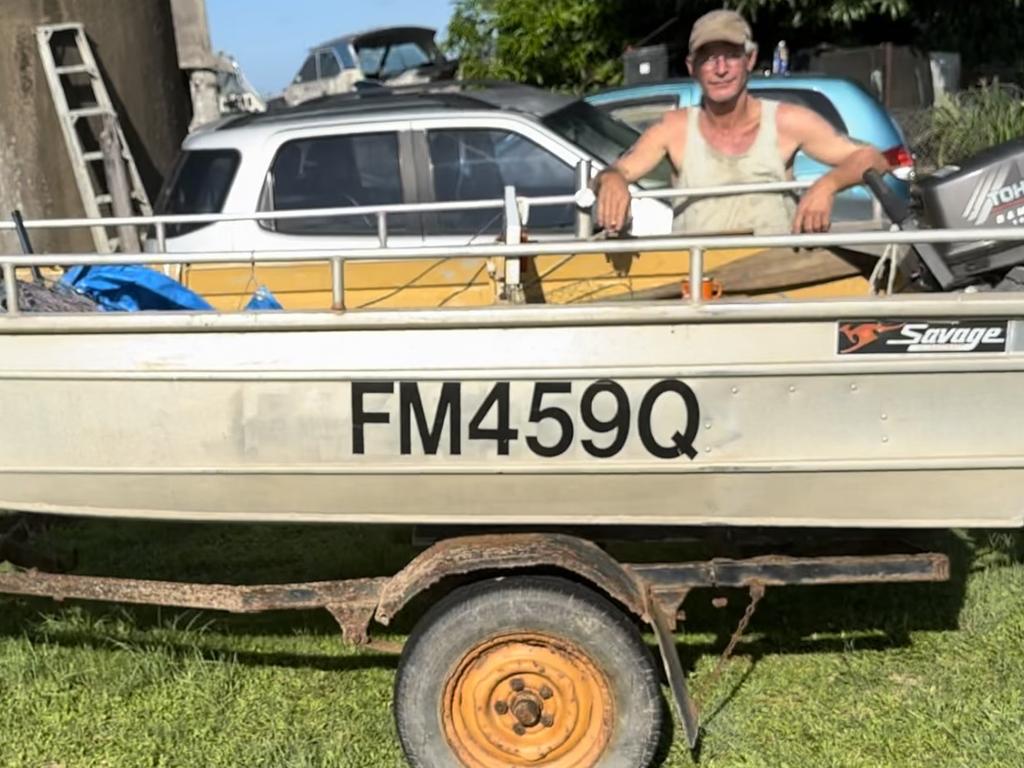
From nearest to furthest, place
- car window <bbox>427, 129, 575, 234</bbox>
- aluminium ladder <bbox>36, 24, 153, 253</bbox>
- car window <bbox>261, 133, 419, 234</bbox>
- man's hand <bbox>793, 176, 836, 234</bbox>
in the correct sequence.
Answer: man's hand <bbox>793, 176, 836, 234</bbox>, car window <bbox>427, 129, 575, 234</bbox>, car window <bbox>261, 133, 419, 234</bbox>, aluminium ladder <bbox>36, 24, 153, 253</bbox>

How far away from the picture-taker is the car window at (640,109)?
769 centimetres

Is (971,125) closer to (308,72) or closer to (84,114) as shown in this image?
(84,114)

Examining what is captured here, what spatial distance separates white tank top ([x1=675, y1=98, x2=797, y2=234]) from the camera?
3.61m

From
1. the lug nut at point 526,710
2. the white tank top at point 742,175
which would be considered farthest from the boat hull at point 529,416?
the white tank top at point 742,175

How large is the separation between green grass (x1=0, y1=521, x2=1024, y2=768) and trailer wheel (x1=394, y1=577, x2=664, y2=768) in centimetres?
39

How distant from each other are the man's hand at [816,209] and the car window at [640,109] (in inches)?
180

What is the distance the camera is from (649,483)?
2.90 metres

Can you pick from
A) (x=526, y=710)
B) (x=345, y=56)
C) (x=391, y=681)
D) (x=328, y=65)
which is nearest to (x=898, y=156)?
(x=391, y=681)

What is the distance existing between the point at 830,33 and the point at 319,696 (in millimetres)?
Answer: 11186

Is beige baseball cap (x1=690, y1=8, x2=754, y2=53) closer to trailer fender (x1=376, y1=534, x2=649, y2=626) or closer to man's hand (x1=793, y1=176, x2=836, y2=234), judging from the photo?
man's hand (x1=793, y1=176, x2=836, y2=234)

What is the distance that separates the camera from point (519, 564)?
2965 mm

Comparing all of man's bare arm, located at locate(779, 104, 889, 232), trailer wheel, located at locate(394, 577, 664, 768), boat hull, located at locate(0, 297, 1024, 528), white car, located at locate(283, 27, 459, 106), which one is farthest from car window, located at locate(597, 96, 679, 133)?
white car, located at locate(283, 27, 459, 106)

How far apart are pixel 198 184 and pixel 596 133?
7.52ft

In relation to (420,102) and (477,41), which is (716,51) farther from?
(477,41)
